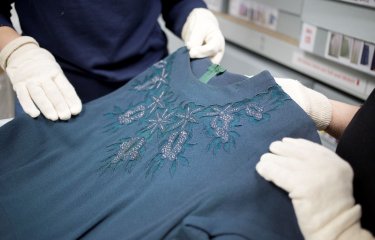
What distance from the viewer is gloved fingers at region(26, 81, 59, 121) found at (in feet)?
2.52

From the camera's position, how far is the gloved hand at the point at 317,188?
52cm

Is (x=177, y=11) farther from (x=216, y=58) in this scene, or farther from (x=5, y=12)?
(x=5, y=12)

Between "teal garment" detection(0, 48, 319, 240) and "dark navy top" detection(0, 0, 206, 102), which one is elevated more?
"dark navy top" detection(0, 0, 206, 102)

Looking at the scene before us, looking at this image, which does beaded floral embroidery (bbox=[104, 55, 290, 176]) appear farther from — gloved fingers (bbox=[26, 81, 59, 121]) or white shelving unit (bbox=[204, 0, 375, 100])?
white shelving unit (bbox=[204, 0, 375, 100])

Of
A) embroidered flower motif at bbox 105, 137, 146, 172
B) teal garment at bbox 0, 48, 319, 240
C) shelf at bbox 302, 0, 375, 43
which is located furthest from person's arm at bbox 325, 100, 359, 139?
shelf at bbox 302, 0, 375, 43

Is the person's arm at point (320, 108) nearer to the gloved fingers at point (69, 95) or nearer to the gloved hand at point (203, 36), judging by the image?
the gloved hand at point (203, 36)

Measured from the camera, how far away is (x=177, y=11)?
108 cm

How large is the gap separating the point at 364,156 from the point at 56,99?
0.62 metres

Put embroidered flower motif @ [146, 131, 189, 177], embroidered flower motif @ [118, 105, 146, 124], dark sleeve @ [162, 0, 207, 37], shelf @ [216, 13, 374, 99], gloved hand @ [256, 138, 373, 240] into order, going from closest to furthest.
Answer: gloved hand @ [256, 138, 373, 240]
embroidered flower motif @ [146, 131, 189, 177]
embroidered flower motif @ [118, 105, 146, 124]
dark sleeve @ [162, 0, 207, 37]
shelf @ [216, 13, 374, 99]

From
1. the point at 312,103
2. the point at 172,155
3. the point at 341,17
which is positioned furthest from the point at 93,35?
the point at 341,17

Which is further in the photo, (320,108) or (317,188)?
(320,108)

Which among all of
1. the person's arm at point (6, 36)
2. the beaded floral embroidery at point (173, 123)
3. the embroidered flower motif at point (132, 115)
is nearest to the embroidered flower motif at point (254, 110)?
the beaded floral embroidery at point (173, 123)

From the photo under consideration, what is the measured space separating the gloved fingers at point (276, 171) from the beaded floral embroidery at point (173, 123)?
0.22 feet

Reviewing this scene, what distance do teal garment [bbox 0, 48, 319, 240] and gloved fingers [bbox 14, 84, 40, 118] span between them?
0.7 inches
